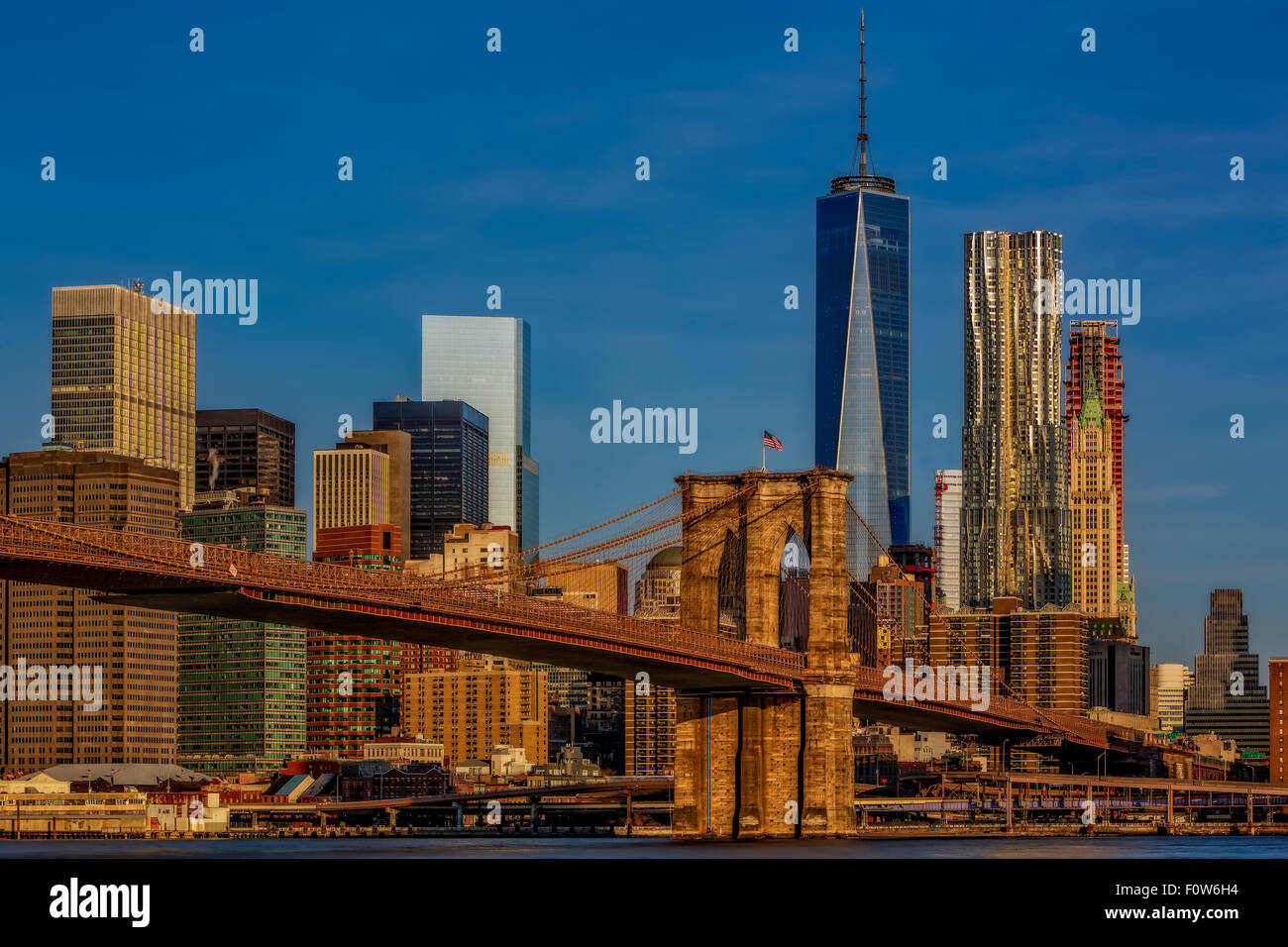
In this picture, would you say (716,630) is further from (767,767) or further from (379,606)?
(379,606)

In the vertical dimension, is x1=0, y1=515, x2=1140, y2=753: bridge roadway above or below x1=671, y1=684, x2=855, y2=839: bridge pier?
above

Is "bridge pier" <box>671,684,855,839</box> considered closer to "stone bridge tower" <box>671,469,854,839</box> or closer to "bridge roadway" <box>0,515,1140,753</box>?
"stone bridge tower" <box>671,469,854,839</box>

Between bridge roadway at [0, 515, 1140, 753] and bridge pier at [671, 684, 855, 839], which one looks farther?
bridge pier at [671, 684, 855, 839]

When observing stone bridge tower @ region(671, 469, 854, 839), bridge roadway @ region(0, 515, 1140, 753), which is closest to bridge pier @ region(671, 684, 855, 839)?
stone bridge tower @ region(671, 469, 854, 839)

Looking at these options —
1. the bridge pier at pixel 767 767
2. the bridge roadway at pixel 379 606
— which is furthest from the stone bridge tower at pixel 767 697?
the bridge roadway at pixel 379 606

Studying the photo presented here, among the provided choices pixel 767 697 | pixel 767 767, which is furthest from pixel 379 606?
pixel 767 767
